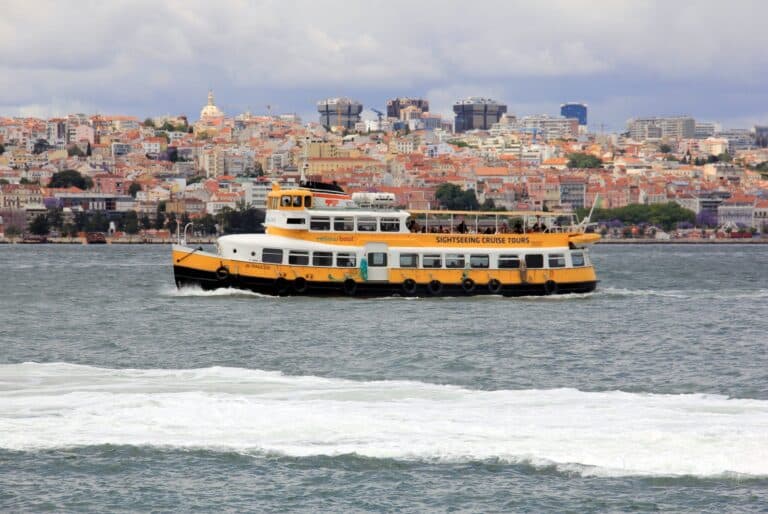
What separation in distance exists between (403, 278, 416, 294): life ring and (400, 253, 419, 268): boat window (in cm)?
41

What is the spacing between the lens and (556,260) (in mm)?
38750

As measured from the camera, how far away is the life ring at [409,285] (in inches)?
1483

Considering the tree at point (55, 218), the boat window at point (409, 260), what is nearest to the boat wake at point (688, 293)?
the boat window at point (409, 260)

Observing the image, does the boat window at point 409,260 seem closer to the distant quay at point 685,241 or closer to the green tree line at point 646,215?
the distant quay at point 685,241

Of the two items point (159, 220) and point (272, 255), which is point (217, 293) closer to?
point (272, 255)

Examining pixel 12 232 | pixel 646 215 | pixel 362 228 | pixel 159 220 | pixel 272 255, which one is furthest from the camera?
pixel 646 215

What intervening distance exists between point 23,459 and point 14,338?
46.2 ft

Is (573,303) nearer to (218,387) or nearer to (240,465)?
(218,387)

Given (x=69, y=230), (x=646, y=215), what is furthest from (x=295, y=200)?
(x=646, y=215)

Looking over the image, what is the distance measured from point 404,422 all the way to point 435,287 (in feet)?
65.8

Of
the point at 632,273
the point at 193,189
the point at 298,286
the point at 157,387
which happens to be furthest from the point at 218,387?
the point at 193,189

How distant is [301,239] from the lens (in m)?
37.3

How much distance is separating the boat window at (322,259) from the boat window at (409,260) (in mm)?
1887

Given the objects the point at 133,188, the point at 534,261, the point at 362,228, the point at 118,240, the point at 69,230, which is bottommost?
the point at 118,240
